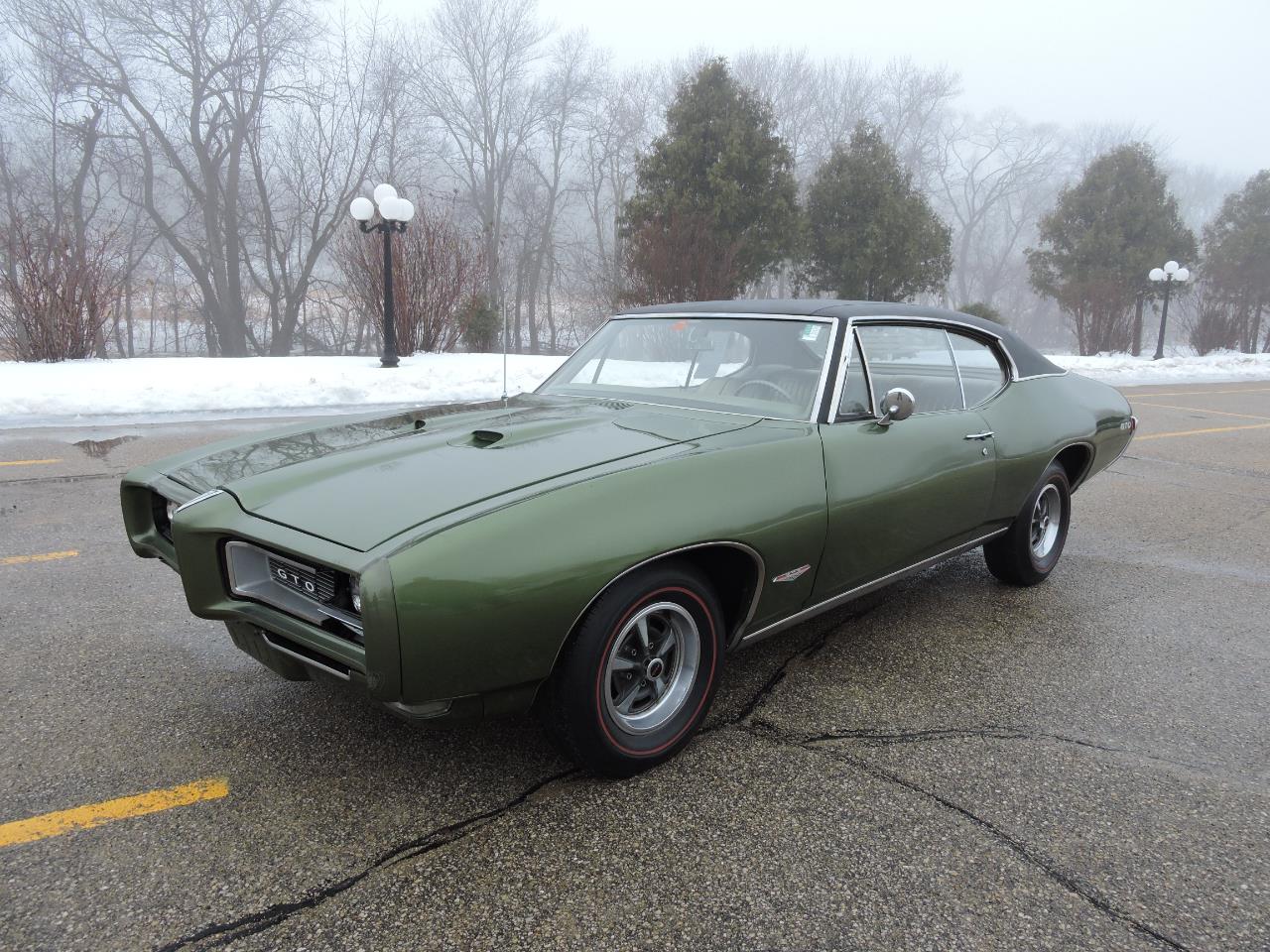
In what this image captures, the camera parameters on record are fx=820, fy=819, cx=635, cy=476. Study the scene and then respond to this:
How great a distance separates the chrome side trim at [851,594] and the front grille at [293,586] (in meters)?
1.22

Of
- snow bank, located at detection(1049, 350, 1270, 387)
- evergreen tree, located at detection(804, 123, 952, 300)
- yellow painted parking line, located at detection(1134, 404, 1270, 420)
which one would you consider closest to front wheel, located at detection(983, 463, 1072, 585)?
yellow painted parking line, located at detection(1134, 404, 1270, 420)

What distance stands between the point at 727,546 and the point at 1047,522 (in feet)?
8.59

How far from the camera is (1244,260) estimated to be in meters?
30.4

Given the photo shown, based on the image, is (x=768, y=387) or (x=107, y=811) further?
(x=768, y=387)

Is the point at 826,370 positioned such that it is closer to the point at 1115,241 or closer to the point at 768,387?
the point at 768,387

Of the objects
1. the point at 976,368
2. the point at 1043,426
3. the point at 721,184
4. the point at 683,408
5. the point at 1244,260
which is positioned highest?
the point at 721,184

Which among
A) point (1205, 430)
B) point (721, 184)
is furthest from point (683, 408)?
point (721, 184)

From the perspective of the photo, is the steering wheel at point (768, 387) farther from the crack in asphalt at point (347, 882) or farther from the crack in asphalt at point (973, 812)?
the crack in asphalt at point (347, 882)

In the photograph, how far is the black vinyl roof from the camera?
10.8ft

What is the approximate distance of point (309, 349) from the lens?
128 ft

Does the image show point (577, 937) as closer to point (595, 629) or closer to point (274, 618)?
point (595, 629)

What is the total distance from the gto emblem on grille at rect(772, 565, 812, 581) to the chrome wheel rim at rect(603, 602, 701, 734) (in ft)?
1.16

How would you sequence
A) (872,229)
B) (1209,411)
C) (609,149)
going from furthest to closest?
(609,149)
(872,229)
(1209,411)

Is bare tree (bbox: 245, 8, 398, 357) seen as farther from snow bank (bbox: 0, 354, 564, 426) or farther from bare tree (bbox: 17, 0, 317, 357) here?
snow bank (bbox: 0, 354, 564, 426)
